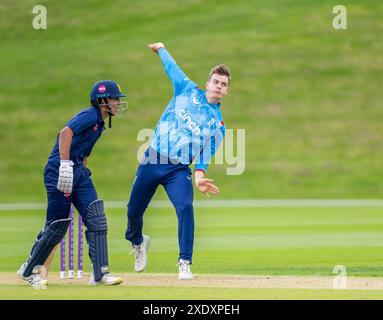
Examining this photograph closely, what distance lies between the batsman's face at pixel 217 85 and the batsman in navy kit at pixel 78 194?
1.09 meters

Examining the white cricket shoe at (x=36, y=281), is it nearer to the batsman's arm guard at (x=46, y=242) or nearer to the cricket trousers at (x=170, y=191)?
the batsman's arm guard at (x=46, y=242)

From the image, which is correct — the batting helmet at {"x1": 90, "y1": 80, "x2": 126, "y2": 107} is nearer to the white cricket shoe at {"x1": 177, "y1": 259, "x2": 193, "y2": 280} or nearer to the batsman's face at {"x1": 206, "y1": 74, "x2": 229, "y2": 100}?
the batsman's face at {"x1": 206, "y1": 74, "x2": 229, "y2": 100}

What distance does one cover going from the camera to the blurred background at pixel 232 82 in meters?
35.7

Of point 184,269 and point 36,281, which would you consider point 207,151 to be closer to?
point 184,269

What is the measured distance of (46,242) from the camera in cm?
952

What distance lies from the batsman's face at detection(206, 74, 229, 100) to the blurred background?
64.8 feet

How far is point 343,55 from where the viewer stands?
44312 mm

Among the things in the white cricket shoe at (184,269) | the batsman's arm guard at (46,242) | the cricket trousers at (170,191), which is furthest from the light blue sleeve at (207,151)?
the batsman's arm guard at (46,242)

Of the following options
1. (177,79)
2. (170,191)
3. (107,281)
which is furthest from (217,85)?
(107,281)

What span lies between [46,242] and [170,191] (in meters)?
1.41

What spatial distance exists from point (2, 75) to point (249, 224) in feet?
84.7

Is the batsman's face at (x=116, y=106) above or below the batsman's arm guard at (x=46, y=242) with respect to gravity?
above
